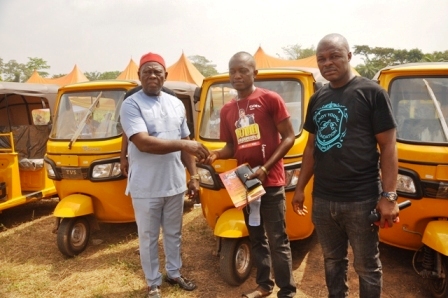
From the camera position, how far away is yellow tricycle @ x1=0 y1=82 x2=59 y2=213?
5.52 metres

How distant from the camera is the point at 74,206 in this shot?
4426 mm

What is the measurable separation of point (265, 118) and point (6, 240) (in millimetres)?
4236

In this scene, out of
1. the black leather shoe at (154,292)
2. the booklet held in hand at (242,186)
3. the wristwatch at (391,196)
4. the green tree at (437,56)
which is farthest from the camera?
the green tree at (437,56)

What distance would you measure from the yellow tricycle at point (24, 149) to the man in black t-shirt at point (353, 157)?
4379mm

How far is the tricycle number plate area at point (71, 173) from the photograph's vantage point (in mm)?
4574

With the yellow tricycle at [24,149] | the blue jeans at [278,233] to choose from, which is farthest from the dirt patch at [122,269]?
the yellow tricycle at [24,149]

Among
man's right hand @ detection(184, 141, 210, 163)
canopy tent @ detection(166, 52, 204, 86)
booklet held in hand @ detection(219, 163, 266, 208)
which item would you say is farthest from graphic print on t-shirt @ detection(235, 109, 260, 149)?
canopy tent @ detection(166, 52, 204, 86)

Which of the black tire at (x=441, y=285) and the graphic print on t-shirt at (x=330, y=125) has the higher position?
the graphic print on t-shirt at (x=330, y=125)

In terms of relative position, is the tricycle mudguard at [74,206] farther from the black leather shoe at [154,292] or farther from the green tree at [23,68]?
the green tree at [23,68]

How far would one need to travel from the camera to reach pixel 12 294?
372cm

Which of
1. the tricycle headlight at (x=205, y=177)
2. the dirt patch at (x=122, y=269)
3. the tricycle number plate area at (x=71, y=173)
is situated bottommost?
the dirt patch at (x=122, y=269)

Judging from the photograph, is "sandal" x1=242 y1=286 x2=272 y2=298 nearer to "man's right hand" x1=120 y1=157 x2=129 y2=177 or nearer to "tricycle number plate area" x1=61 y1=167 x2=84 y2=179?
"man's right hand" x1=120 y1=157 x2=129 y2=177

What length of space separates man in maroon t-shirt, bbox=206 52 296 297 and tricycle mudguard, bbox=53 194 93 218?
7.62ft

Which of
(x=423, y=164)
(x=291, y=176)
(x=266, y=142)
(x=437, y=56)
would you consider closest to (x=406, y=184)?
(x=423, y=164)
